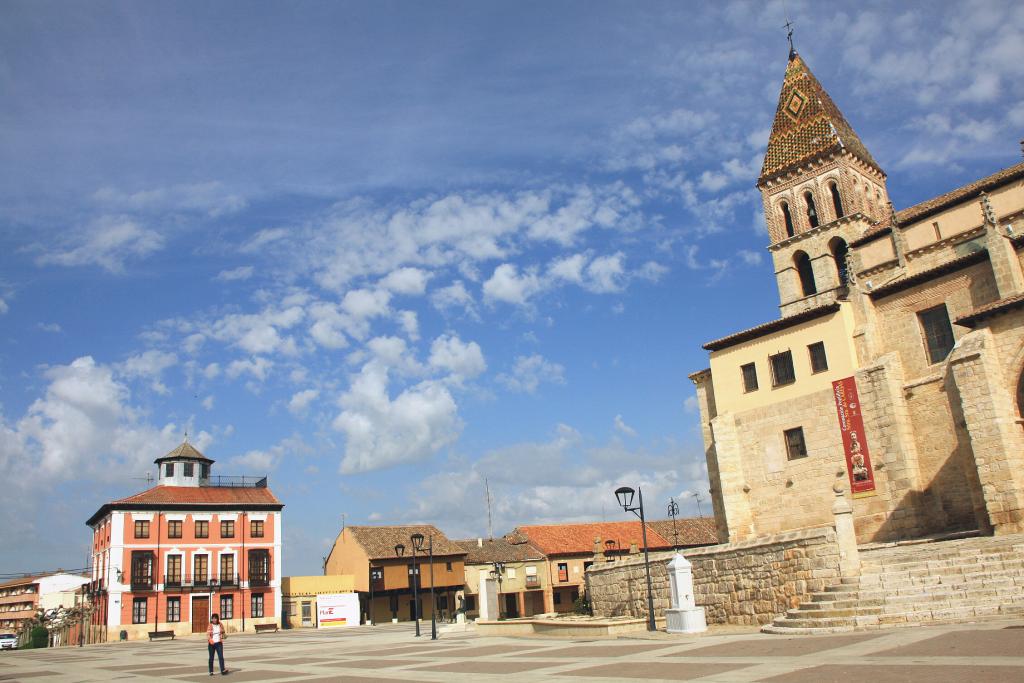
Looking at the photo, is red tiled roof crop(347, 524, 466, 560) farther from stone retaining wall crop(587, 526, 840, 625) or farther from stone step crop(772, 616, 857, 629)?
stone step crop(772, 616, 857, 629)

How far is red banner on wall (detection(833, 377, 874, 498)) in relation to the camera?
26.0 meters

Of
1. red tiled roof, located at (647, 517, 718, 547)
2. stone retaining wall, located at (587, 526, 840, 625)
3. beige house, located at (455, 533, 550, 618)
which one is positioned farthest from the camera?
red tiled roof, located at (647, 517, 718, 547)

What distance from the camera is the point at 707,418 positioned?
111 feet

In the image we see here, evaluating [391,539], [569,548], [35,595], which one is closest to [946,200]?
[569,548]

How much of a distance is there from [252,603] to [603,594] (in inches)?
1262

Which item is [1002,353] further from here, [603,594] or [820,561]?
[603,594]

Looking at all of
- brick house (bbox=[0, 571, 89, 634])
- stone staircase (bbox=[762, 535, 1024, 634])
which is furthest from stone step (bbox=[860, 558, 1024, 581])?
brick house (bbox=[0, 571, 89, 634])

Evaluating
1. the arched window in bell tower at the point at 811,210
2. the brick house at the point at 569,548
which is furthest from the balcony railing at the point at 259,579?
the arched window in bell tower at the point at 811,210

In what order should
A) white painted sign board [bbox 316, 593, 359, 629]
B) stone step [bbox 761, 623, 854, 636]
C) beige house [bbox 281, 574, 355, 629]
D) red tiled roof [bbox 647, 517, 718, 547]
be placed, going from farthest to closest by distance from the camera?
1. red tiled roof [bbox 647, 517, 718, 547]
2. beige house [bbox 281, 574, 355, 629]
3. white painted sign board [bbox 316, 593, 359, 629]
4. stone step [bbox 761, 623, 854, 636]

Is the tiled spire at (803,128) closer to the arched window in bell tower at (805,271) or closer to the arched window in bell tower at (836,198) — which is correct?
the arched window in bell tower at (836,198)

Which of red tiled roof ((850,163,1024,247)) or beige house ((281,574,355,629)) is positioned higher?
red tiled roof ((850,163,1024,247))

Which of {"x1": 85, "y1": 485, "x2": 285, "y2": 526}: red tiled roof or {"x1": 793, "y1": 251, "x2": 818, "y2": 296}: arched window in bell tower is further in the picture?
{"x1": 85, "y1": 485, "x2": 285, "y2": 526}: red tiled roof

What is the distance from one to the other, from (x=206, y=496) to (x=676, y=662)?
47264mm

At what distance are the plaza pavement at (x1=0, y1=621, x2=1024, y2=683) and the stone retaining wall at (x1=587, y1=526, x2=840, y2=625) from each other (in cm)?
187
